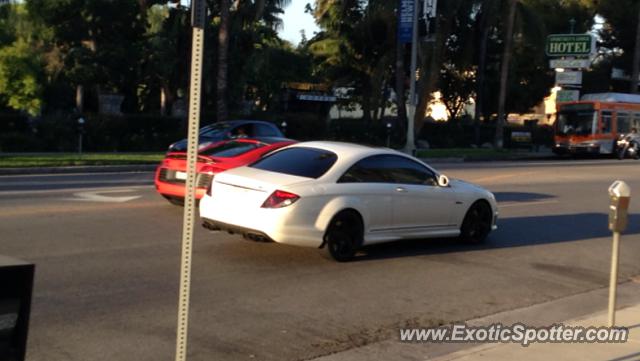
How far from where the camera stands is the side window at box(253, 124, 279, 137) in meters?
20.8

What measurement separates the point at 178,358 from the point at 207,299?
3.67 metres

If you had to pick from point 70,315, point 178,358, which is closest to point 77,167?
point 70,315

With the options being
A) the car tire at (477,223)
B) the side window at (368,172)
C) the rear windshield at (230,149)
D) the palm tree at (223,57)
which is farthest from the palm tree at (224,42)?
the side window at (368,172)

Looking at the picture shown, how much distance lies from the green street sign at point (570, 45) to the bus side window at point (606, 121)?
4322 mm

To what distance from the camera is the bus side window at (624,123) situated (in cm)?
4084

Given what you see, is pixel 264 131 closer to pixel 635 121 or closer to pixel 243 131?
pixel 243 131

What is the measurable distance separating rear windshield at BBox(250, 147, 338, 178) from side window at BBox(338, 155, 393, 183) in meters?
0.26

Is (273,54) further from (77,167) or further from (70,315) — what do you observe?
(70,315)

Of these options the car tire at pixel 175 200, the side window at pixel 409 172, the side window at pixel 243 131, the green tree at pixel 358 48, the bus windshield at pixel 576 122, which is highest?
the green tree at pixel 358 48

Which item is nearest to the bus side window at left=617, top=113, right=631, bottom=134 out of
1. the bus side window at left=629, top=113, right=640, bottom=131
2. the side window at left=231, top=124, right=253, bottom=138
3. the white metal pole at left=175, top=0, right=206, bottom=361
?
the bus side window at left=629, top=113, right=640, bottom=131

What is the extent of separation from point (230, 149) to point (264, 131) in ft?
24.3

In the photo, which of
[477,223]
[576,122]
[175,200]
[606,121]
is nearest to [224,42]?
[175,200]

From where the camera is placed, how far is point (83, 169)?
2123 centimetres

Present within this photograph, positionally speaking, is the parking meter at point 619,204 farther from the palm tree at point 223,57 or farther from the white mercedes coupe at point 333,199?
the palm tree at point 223,57
